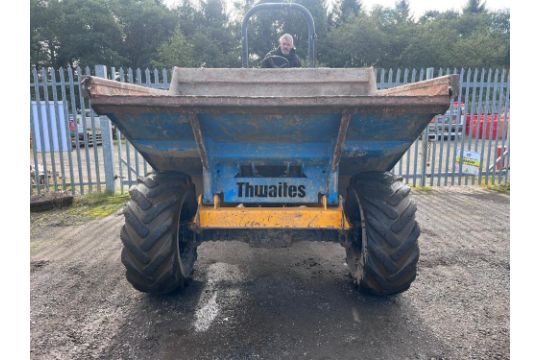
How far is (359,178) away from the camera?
2.88 meters

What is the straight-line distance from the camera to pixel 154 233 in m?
2.55

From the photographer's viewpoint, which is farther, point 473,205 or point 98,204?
point 98,204

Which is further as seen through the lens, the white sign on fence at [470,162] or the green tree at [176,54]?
the green tree at [176,54]

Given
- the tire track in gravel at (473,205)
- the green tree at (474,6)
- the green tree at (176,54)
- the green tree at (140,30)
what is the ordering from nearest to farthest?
1. the tire track in gravel at (473,205)
2. the green tree at (176,54)
3. the green tree at (140,30)
4. the green tree at (474,6)

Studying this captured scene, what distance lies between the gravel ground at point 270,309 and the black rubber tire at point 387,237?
13.0 inches

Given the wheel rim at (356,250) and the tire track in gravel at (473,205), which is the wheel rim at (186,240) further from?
the tire track in gravel at (473,205)

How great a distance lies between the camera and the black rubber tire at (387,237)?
254 cm

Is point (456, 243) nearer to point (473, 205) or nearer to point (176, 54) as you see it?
point (473, 205)

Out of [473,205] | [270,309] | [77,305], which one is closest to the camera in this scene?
[270,309]

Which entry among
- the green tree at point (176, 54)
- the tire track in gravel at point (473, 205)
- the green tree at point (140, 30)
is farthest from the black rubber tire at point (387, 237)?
the green tree at point (140, 30)

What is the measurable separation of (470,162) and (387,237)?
595cm

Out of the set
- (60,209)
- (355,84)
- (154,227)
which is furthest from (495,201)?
(60,209)

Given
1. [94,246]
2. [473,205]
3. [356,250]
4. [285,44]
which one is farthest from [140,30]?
[356,250]

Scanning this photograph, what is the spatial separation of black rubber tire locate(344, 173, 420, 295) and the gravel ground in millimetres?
329
